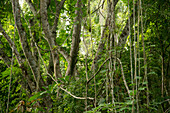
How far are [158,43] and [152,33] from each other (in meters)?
0.11

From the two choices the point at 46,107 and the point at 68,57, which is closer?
the point at 46,107

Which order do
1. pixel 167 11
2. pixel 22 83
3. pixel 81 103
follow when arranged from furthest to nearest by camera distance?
pixel 22 83 < pixel 81 103 < pixel 167 11

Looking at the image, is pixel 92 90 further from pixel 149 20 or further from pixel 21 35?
A: pixel 21 35

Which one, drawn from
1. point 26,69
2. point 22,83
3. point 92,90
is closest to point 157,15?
point 92,90

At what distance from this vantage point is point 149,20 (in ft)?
5.02

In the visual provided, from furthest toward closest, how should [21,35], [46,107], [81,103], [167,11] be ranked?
1. [21,35]
2. [46,107]
3. [81,103]
4. [167,11]

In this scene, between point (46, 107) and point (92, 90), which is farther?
point (46, 107)

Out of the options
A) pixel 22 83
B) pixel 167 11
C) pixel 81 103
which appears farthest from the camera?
pixel 22 83

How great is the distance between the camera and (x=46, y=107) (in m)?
1.90

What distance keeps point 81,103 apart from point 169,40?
876 mm

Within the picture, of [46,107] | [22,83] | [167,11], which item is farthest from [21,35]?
[167,11]

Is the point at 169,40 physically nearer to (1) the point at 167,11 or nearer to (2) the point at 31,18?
(1) the point at 167,11

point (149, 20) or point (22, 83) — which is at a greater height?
point (149, 20)

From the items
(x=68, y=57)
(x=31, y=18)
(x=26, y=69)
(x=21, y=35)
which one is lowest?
(x=26, y=69)
